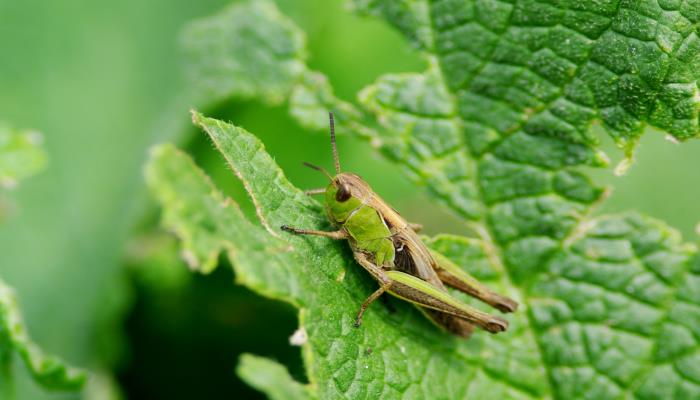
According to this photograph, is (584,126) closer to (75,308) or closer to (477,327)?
(477,327)

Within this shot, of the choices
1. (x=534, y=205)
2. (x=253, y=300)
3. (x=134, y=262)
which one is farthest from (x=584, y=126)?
(x=134, y=262)

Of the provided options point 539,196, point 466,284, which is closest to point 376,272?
point 466,284

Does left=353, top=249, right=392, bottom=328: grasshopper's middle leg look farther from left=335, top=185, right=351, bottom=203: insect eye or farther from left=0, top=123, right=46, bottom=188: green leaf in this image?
left=0, top=123, right=46, bottom=188: green leaf

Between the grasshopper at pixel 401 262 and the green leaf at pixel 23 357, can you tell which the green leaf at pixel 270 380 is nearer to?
the grasshopper at pixel 401 262

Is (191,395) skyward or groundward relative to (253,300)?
groundward

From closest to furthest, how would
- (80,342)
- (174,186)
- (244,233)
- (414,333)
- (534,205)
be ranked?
(174,186), (244,233), (414,333), (534,205), (80,342)

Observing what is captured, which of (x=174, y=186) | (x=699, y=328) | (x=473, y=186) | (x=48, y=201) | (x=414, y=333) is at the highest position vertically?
(x=174, y=186)

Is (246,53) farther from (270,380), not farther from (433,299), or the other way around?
(270,380)

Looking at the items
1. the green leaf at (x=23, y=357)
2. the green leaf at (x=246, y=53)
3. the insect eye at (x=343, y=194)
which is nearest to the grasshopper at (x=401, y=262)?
the insect eye at (x=343, y=194)
